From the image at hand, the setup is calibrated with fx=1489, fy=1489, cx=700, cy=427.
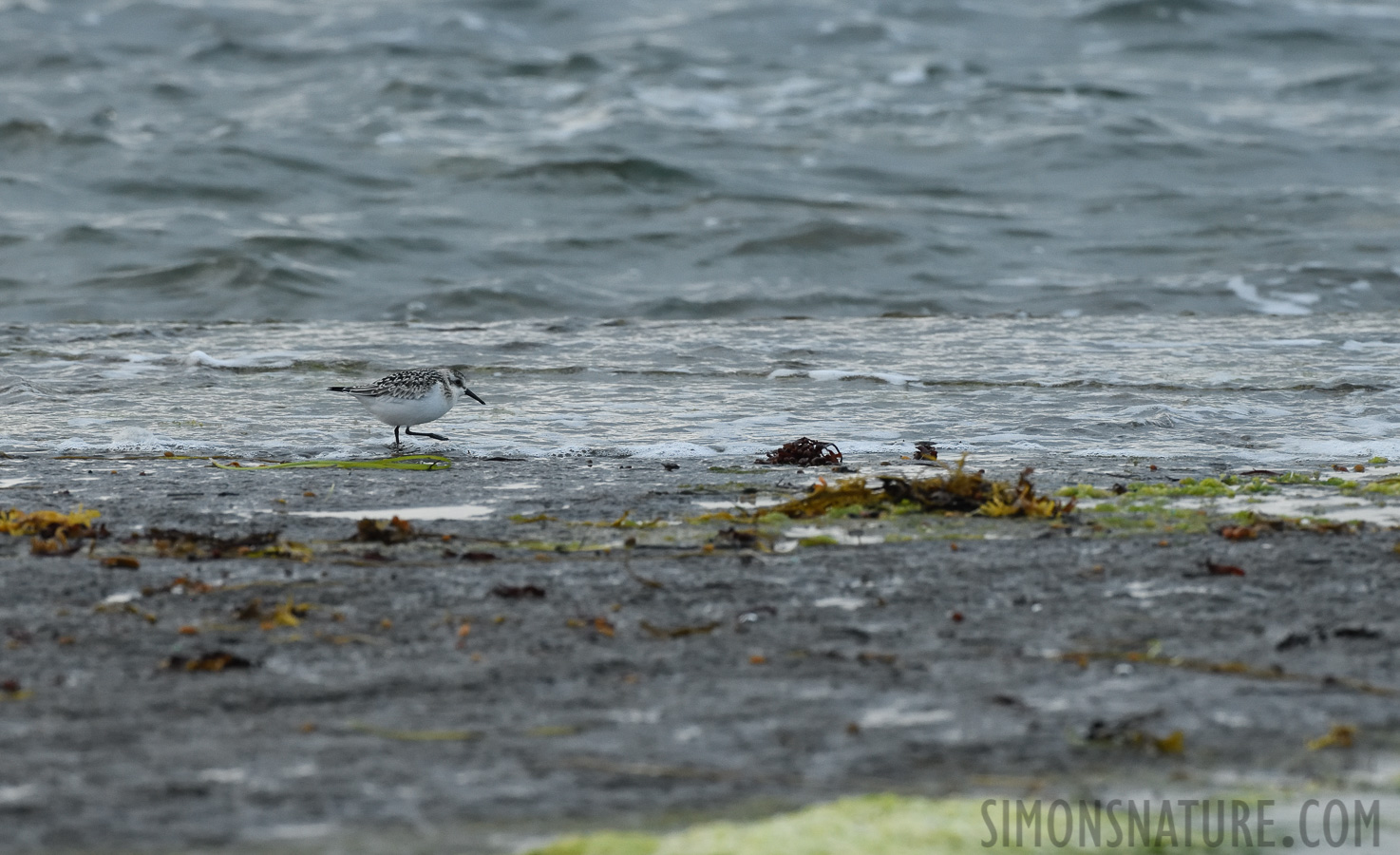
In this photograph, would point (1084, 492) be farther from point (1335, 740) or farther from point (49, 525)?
point (49, 525)

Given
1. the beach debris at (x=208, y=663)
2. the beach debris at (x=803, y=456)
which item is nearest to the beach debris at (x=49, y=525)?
the beach debris at (x=208, y=663)

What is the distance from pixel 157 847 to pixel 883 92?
17.8 m

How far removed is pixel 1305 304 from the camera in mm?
11047

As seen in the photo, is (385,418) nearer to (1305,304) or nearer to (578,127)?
(1305,304)

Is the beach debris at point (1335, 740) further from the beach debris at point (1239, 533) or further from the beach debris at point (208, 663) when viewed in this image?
the beach debris at point (208, 663)

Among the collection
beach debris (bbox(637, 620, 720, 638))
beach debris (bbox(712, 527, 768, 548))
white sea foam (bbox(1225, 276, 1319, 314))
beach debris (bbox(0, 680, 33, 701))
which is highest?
white sea foam (bbox(1225, 276, 1319, 314))

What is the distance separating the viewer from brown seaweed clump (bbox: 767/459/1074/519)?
175 inches

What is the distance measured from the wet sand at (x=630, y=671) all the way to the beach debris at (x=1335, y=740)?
0.7 inches

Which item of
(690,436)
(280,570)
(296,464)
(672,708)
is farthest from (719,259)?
(672,708)

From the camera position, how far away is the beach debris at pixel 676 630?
338cm

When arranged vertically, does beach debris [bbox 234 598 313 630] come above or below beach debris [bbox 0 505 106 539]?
below

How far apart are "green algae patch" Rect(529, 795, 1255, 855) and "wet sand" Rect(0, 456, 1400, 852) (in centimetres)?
7

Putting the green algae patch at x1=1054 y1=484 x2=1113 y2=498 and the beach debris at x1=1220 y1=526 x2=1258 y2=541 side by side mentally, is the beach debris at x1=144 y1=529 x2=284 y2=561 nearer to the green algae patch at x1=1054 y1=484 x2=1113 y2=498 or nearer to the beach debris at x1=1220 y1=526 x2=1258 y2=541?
the green algae patch at x1=1054 y1=484 x2=1113 y2=498

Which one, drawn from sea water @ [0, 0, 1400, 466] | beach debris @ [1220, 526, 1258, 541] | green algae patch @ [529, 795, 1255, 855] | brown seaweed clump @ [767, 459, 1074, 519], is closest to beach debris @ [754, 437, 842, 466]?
sea water @ [0, 0, 1400, 466]
